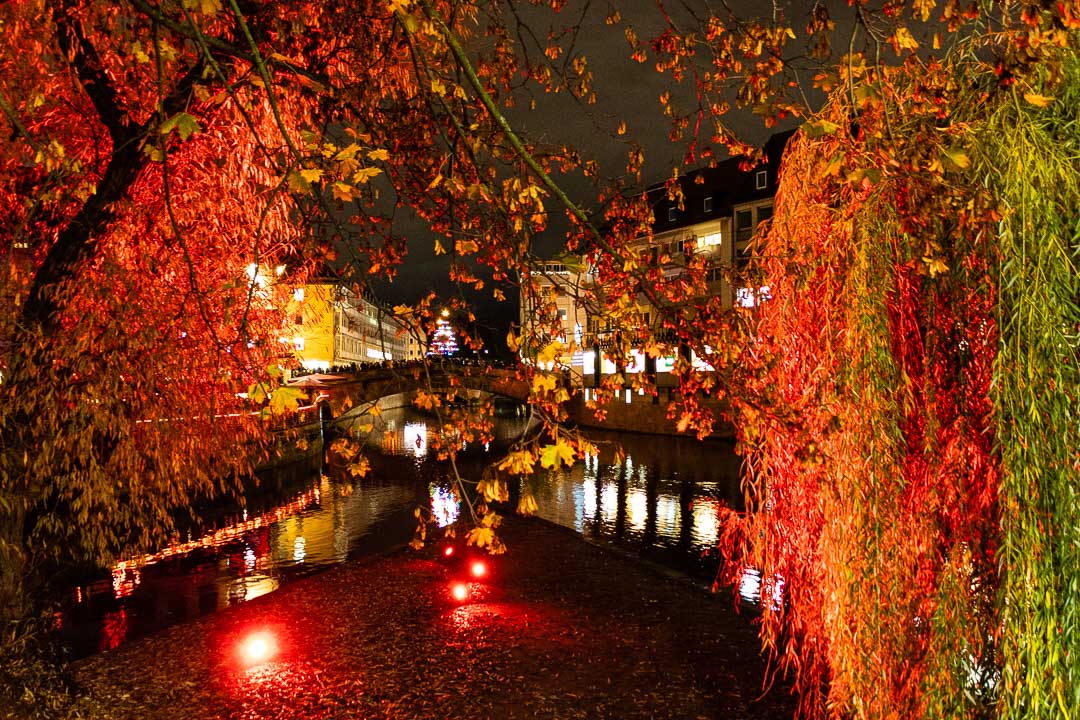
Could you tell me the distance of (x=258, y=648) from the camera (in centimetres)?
974

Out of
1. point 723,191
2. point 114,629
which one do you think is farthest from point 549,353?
point 723,191

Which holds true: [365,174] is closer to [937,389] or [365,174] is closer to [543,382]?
[543,382]

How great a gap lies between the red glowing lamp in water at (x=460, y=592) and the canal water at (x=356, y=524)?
2.58 metres

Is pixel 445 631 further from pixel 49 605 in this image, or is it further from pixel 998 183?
pixel 998 183

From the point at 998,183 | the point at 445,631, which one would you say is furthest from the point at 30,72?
the point at 998,183

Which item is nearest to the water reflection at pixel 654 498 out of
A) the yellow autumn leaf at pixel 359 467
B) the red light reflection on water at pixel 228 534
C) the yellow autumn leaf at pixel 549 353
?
the red light reflection on water at pixel 228 534

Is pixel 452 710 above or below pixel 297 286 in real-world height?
below

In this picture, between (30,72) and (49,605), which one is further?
(30,72)

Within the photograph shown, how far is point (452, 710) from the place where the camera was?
7.86 metres

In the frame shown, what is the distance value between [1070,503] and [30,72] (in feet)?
36.9

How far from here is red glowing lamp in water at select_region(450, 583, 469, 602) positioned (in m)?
11.7

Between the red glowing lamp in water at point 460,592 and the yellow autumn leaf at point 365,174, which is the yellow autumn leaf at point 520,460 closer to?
the yellow autumn leaf at point 365,174

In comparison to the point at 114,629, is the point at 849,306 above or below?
above

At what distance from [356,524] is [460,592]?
10953 mm
